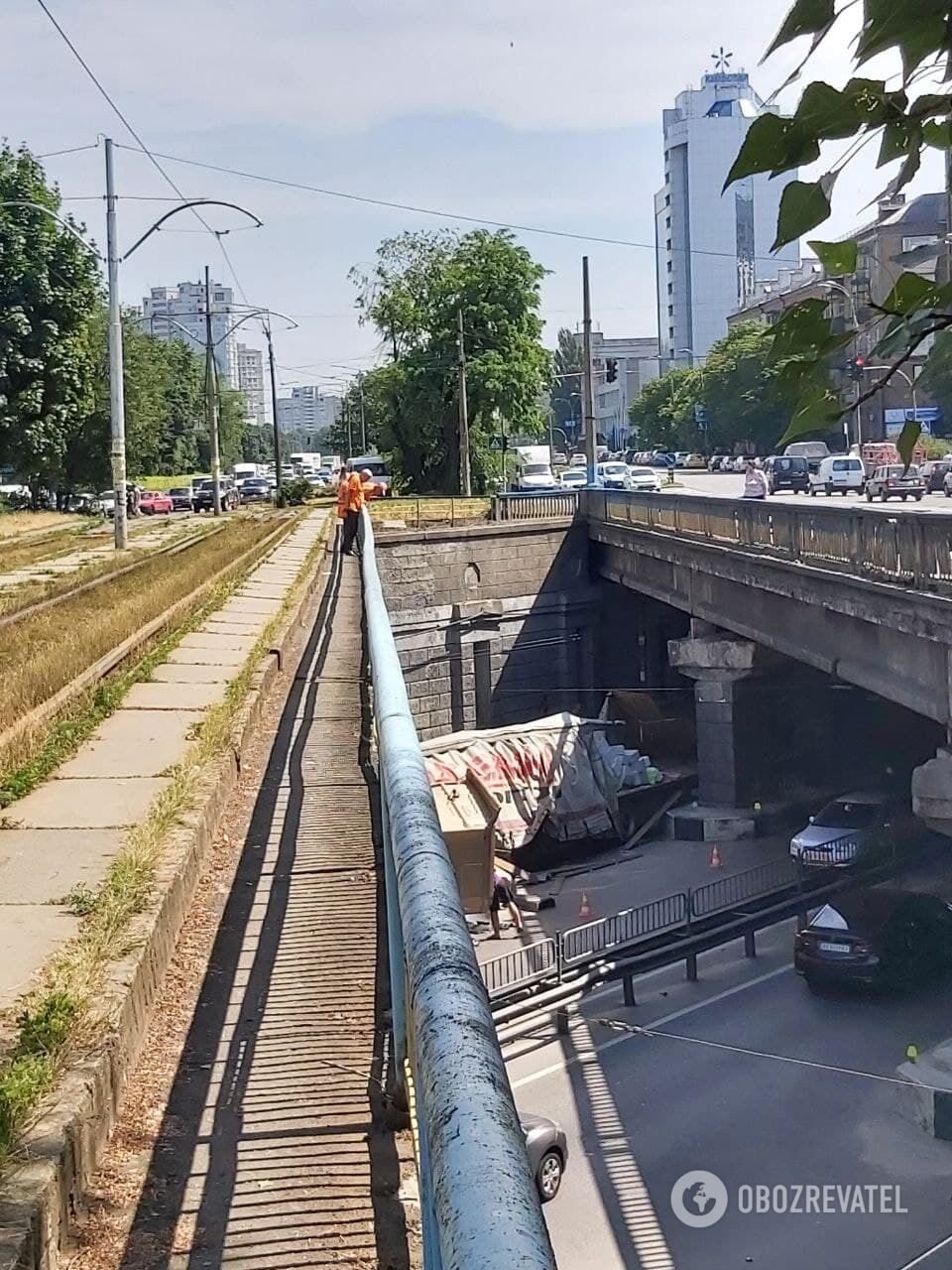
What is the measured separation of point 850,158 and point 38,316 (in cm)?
4794

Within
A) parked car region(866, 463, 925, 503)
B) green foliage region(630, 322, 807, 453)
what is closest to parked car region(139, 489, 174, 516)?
green foliage region(630, 322, 807, 453)

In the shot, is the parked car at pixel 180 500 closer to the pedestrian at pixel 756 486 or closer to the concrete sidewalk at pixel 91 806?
the pedestrian at pixel 756 486

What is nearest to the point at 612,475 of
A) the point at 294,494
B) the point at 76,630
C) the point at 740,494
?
the point at 740,494

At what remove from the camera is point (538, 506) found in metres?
53.1

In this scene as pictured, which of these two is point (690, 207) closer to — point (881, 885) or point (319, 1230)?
point (881, 885)

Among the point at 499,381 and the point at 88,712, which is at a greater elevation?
the point at 499,381

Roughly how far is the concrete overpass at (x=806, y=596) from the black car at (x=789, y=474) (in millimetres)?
16909

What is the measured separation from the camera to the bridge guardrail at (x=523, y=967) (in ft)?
74.9

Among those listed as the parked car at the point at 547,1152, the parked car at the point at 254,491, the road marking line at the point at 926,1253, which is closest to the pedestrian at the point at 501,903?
the parked car at the point at 547,1152

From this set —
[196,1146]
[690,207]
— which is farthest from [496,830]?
[690,207]

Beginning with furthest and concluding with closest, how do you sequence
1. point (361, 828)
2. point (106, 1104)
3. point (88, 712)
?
1. point (88, 712)
2. point (361, 828)
3. point (106, 1104)

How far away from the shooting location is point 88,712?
402 inches

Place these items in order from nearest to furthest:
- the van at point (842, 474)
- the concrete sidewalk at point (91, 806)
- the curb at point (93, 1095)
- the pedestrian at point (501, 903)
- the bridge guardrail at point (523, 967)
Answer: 1. the curb at point (93, 1095)
2. the concrete sidewalk at point (91, 806)
3. the bridge guardrail at point (523, 967)
4. the pedestrian at point (501, 903)
5. the van at point (842, 474)

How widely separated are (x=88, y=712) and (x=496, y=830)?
24.3m
